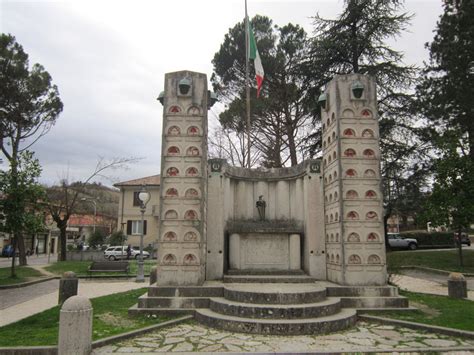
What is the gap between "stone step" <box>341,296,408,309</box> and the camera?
25.9ft

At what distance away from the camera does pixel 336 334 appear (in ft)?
21.0

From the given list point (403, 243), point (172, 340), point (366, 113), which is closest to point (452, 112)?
point (403, 243)

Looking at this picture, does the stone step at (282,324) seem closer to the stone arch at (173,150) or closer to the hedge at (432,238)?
the stone arch at (173,150)

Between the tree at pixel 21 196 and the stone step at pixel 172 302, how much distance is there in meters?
9.83

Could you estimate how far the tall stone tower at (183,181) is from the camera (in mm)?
8406

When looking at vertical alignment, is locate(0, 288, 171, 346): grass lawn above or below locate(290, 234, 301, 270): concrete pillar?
below

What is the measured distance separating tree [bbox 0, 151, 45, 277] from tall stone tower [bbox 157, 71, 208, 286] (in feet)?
30.6

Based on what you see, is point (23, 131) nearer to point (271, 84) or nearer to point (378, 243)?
point (271, 84)

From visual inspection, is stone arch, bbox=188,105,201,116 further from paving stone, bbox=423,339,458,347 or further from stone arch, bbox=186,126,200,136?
paving stone, bbox=423,339,458,347

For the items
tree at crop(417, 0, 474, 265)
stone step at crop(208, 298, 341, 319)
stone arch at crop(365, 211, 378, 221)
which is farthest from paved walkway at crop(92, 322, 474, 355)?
tree at crop(417, 0, 474, 265)

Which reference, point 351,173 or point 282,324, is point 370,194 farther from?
point 282,324

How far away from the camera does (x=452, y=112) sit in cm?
2138

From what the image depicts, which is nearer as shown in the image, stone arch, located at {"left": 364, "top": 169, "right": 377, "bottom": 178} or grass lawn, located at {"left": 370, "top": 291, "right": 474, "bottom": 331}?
grass lawn, located at {"left": 370, "top": 291, "right": 474, "bottom": 331}

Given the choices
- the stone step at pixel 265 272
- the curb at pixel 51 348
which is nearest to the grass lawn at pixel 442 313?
the stone step at pixel 265 272
